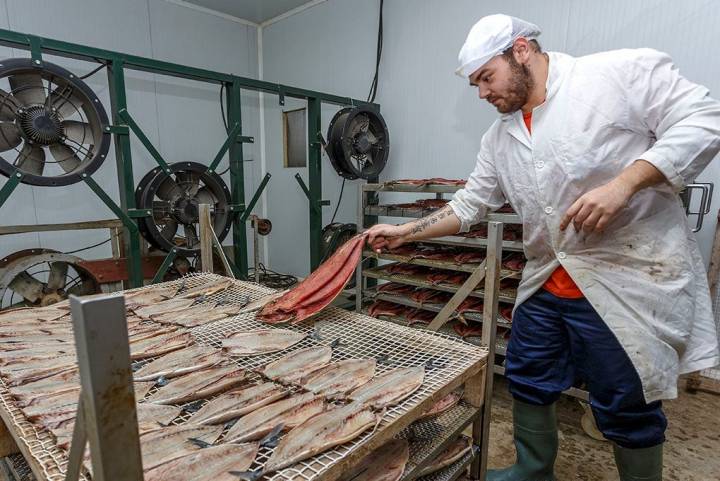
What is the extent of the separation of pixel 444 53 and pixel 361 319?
3.01m

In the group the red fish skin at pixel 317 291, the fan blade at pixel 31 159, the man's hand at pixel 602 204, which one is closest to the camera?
the man's hand at pixel 602 204

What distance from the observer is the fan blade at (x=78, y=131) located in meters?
2.51

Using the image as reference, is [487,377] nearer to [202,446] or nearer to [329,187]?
[202,446]

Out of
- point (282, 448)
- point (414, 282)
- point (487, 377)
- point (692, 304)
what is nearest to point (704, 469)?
point (692, 304)

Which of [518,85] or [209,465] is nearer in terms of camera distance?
[209,465]

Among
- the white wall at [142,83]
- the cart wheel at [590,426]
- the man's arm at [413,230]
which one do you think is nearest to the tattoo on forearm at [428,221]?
the man's arm at [413,230]

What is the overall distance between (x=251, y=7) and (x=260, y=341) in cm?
477

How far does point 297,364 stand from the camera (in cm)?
136

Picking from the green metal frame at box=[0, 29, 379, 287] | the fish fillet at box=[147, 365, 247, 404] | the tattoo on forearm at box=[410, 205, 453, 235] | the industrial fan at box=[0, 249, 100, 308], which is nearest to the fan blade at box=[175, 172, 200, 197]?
the green metal frame at box=[0, 29, 379, 287]

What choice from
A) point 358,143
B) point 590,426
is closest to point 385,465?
point 590,426

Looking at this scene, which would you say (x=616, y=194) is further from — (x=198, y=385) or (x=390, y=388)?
(x=198, y=385)

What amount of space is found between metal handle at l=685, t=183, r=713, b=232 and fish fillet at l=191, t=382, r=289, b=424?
8.40ft

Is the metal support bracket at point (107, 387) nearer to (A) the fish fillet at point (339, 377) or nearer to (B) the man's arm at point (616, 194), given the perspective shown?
(A) the fish fillet at point (339, 377)

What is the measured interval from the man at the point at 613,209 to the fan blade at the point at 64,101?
7.80ft
